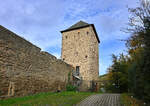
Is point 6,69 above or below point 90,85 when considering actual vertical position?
above

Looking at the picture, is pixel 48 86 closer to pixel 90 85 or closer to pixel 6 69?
pixel 6 69

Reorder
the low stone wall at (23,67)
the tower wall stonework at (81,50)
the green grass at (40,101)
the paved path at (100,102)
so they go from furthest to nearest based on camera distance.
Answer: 1. the tower wall stonework at (81,50)
2. the low stone wall at (23,67)
3. the paved path at (100,102)
4. the green grass at (40,101)

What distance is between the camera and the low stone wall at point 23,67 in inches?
258

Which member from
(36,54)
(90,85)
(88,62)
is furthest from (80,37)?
(36,54)

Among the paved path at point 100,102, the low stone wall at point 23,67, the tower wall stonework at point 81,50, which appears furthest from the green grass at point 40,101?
the tower wall stonework at point 81,50

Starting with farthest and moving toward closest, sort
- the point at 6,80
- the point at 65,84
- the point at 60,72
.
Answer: the point at 65,84
the point at 60,72
the point at 6,80

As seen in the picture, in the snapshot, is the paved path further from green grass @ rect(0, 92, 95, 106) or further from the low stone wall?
the low stone wall

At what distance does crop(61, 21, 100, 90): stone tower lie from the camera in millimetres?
18609

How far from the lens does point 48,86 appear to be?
1062 centimetres

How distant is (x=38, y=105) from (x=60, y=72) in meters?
7.82

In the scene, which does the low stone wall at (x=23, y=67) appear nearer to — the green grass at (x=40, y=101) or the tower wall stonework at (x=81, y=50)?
the green grass at (x=40, y=101)

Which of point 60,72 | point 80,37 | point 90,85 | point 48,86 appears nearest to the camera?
point 48,86

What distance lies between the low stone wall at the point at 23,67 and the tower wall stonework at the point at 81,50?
752cm

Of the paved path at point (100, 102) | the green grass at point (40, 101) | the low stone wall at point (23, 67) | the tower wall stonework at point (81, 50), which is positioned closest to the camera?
the green grass at point (40, 101)
